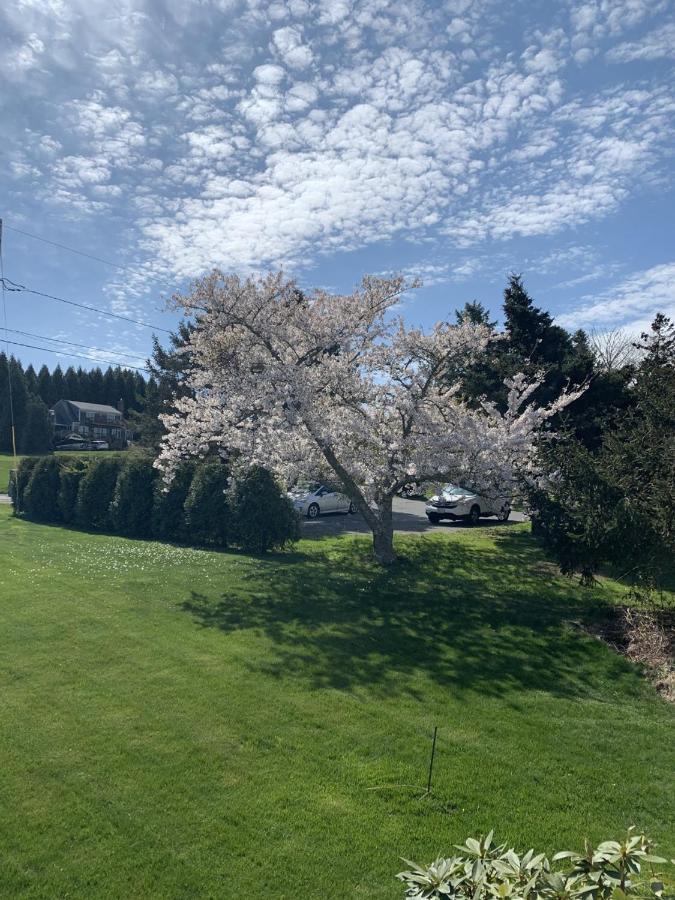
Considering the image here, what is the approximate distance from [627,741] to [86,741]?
4.87 meters

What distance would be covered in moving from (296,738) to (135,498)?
1353 centimetres

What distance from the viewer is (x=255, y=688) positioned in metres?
6.51

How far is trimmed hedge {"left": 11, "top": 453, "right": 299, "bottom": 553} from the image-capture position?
14734 mm

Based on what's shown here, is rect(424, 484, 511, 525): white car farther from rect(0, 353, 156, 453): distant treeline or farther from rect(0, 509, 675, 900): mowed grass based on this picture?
rect(0, 353, 156, 453): distant treeline

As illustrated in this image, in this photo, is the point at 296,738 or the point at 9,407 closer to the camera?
the point at 296,738

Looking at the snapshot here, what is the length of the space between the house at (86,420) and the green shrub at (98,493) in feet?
218

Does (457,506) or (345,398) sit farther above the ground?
(345,398)

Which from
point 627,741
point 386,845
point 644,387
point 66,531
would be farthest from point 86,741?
point 66,531

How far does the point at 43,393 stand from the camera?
8738 centimetres

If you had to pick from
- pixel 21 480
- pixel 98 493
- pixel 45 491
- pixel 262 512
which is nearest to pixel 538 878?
pixel 262 512

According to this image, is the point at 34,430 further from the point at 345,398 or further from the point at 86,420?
the point at 345,398

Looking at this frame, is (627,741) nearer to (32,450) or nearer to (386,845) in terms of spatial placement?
(386,845)

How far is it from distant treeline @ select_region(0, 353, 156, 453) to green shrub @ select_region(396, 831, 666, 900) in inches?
2546

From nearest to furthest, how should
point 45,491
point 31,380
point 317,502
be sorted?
point 45,491 → point 317,502 → point 31,380
